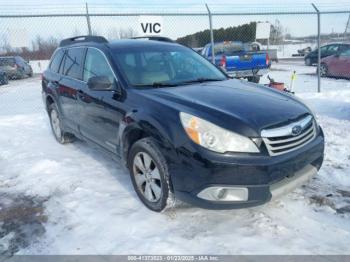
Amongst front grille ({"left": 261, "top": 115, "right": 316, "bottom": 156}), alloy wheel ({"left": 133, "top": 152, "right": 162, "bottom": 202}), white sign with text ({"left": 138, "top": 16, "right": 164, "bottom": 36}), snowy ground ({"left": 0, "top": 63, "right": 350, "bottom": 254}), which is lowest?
snowy ground ({"left": 0, "top": 63, "right": 350, "bottom": 254})

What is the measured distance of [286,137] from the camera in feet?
10.4

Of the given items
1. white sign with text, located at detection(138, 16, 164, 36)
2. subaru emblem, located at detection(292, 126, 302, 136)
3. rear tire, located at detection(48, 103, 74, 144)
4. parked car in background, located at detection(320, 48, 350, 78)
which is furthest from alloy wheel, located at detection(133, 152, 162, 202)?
parked car in background, located at detection(320, 48, 350, 78)

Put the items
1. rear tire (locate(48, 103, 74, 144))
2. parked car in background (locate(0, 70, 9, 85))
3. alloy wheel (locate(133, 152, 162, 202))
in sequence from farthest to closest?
parked car in background (locate(0, 70, 9, 85)) < rear tire (locate(48, 103, 74, 144)) < alloy wheel (locate(133, 152, 162, 202))

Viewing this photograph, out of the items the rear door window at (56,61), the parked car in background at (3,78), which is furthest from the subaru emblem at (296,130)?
the parked car in background at (3,78)

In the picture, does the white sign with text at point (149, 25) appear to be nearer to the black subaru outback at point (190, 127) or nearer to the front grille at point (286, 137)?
the black subaru outback at point (190, 127)

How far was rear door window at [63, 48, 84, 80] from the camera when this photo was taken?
507 centimetres

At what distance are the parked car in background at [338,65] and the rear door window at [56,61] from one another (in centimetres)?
1178

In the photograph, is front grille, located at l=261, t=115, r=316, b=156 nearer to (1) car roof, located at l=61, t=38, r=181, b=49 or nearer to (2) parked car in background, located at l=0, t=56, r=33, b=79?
(1) car roof, located at l=61, t=38, r=181, b=49

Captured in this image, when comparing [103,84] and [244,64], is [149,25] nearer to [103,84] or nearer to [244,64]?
[244,64]

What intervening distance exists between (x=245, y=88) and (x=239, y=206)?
159 cm

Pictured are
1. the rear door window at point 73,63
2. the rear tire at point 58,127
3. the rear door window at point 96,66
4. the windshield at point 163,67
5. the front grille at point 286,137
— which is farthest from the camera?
the rear tire at point 58,127

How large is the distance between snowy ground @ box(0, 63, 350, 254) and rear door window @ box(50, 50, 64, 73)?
172 cm

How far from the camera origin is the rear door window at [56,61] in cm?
599

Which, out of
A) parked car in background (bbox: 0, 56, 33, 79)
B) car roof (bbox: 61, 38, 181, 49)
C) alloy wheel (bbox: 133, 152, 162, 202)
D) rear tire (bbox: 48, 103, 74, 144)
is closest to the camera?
alloy wheel (bbox: 133, 152, 162, 202)
